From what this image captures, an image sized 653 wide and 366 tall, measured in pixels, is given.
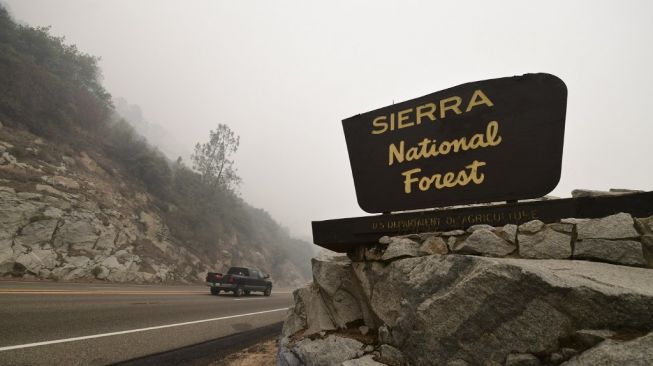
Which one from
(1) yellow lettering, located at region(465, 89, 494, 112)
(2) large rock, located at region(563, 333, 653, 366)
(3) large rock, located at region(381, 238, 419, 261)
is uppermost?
(1) yellow lettering, located at region(465, 89, 494, 112)

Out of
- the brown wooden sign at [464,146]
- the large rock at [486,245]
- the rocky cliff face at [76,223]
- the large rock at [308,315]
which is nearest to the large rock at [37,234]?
the rocky cliff face at [76,223]

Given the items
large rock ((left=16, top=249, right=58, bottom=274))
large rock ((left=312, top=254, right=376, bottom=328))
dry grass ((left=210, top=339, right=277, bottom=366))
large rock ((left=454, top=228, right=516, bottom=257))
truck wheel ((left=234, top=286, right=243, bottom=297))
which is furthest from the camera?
truck wheel ((left=234, top=286, right=243, bottom=297))

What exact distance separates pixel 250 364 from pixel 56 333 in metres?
4.08

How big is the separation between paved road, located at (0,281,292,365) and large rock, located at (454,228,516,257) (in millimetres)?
6276

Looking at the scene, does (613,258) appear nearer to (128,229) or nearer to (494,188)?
(494,188)

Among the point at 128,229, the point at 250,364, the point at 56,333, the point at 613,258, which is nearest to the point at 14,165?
the point at 128,229

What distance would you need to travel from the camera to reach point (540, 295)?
2.91 m

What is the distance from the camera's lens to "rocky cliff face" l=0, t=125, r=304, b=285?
58.2 ft

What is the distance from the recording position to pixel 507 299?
3.03m

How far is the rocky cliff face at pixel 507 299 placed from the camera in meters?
2.66

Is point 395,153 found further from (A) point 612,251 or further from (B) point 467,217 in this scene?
(A) point 612,251

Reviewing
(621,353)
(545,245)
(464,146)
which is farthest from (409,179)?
(621,353)

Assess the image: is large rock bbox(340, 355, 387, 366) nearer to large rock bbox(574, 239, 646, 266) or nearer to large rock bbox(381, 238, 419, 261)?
large rock bbox(381, 238, 419, 261)

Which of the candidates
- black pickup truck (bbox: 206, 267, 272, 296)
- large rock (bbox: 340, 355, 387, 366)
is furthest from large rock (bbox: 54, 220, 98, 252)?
large rock (bbox: 340, 355, 387, 366)
